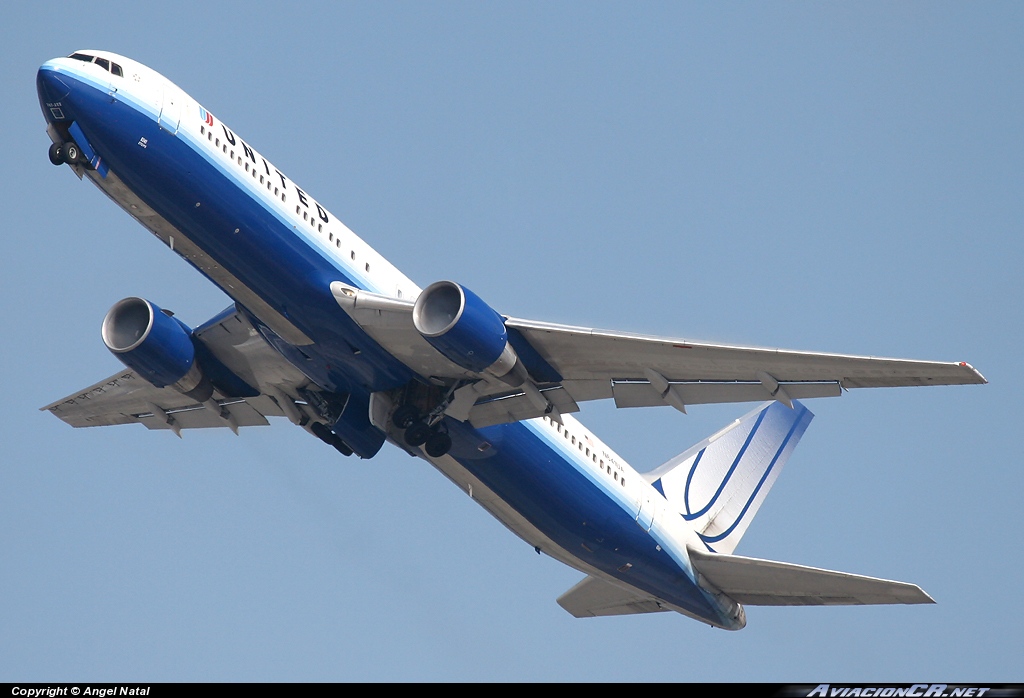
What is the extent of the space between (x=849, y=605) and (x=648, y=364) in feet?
29.5

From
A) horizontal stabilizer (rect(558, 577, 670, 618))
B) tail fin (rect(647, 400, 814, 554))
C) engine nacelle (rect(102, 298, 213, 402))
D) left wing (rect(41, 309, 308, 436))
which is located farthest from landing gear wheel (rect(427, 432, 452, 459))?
tail fin (rect(647, 400, 814, 554))

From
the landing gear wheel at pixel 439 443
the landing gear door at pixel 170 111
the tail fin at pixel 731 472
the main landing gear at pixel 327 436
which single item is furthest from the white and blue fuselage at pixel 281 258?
the tail fin at pixel 731 472

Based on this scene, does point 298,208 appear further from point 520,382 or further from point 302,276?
point 520,382

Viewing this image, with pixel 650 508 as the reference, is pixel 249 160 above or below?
above

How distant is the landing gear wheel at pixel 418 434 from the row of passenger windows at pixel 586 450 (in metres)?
3.18

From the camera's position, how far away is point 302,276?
29.3m

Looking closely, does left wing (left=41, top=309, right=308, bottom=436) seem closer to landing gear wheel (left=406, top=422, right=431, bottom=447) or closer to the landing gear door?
landing gear wheel (left=406, top=422, right=431, bottom=447)

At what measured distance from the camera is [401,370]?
103 ft

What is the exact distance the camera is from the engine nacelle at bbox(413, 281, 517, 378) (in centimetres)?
2852

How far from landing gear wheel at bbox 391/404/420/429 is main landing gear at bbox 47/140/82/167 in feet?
29.1

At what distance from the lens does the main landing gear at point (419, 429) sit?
1261 inches

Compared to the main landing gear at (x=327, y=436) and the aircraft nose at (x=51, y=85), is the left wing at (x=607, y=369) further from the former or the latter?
the aircraft nose at (x=51, y=85)
